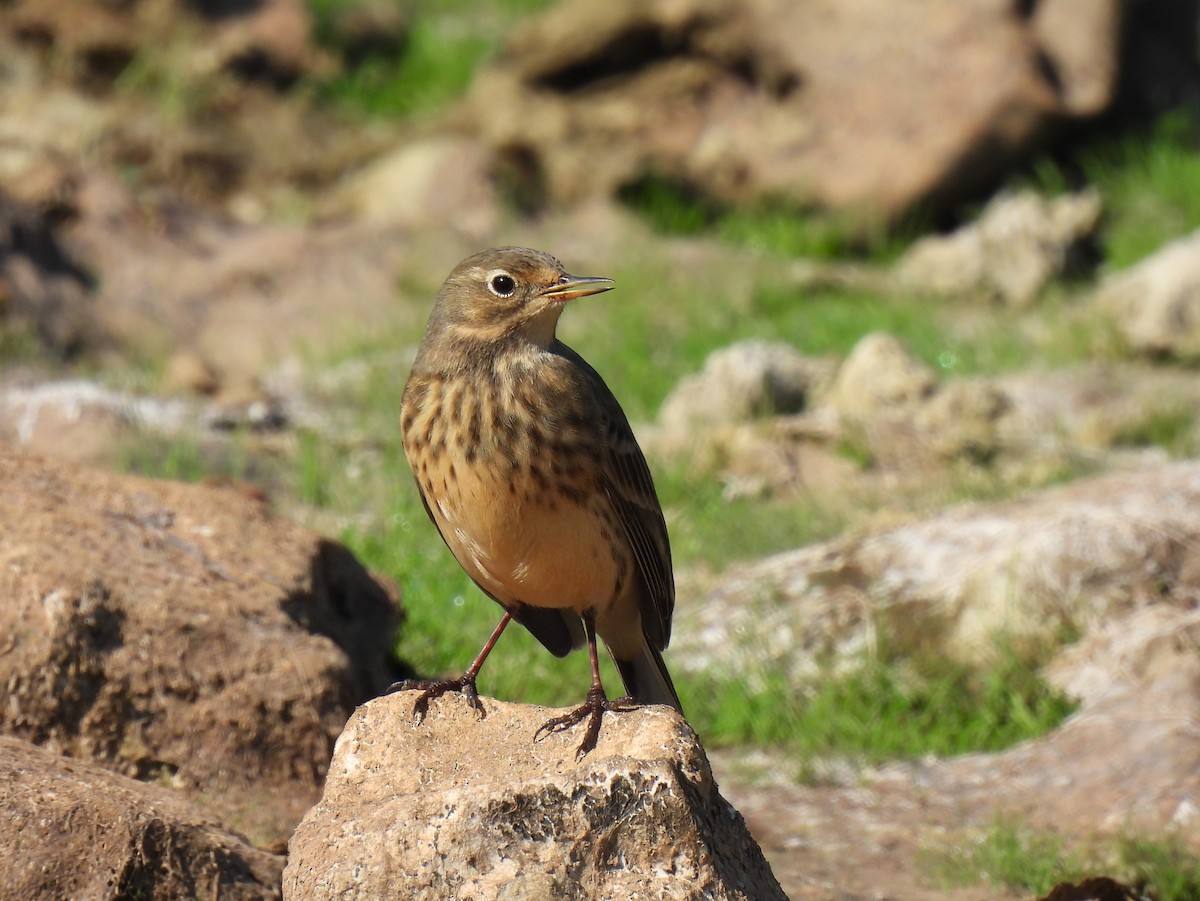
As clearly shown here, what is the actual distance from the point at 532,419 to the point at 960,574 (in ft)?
11.4

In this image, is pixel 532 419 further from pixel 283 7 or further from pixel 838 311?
pixel 283 7

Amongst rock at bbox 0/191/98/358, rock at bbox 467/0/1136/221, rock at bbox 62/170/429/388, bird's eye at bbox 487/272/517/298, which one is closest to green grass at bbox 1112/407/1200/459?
rock at bbox 467/0/1136/221

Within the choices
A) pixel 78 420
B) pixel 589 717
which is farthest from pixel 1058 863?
pixel 78 420

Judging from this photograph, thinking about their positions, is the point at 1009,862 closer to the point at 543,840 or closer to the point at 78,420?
the point at 543,840

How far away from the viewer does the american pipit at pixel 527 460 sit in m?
5.22

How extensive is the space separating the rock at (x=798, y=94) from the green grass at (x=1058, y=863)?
30.6ft

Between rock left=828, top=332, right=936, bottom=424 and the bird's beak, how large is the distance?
5258mm

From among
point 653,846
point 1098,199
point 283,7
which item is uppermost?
point 283,7

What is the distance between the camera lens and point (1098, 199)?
14.6 m

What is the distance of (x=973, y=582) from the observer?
26.2 feet

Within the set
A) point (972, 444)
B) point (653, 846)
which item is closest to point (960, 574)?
point (972, 444)

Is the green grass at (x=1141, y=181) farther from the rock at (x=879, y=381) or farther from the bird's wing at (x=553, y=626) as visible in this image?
the bird's wing at (x=553, y=626)

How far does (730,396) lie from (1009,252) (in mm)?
4135

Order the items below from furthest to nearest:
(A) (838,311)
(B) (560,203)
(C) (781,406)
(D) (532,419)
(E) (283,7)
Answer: (E) (283,7)
(B) (560,203)
(A) (838,311)
(C) (781,406)
(D) (532,419)
